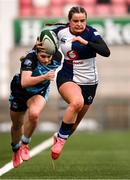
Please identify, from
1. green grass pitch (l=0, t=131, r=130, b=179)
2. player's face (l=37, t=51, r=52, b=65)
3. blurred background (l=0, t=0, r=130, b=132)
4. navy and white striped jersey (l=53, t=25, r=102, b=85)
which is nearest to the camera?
green grass pitch (l=0, t=131, r=130, b=179)

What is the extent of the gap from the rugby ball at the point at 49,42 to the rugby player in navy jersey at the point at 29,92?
0.06m

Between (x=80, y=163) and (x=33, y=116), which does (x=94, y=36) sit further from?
(x=80, y=163)

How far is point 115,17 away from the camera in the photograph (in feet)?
109

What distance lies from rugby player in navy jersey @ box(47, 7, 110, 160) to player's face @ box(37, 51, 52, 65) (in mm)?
197

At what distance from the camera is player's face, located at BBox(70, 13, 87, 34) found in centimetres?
1154

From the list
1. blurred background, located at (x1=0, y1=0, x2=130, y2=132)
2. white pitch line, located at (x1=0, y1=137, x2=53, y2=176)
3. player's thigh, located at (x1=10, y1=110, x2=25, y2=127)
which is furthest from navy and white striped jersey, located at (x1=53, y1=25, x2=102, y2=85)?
blurred background, located at (x1=0, y1=0, x2=130, y2=132)

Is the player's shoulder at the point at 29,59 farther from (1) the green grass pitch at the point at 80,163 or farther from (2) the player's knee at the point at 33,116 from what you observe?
(1) the green grass pitch at the point at 80,163

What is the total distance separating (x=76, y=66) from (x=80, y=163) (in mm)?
1487

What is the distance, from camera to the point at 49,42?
11836 mm

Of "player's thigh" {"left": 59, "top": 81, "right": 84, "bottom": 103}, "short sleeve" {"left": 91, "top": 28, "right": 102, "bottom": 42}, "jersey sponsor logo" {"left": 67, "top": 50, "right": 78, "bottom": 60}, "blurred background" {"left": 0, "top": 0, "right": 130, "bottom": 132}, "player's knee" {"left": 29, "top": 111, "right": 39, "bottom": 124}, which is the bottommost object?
"blurred background" {"left": 0, "top": 0, "right": 130, "bottom": 132}

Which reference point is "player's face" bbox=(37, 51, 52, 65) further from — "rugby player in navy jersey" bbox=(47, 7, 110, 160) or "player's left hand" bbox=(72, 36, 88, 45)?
"player's left hand" bbox=(72, 36, 88, 45)

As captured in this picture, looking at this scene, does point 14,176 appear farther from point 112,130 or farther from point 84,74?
point 112,130

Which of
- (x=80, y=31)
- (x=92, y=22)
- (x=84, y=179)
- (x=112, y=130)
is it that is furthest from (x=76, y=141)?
(x=92, y=22)

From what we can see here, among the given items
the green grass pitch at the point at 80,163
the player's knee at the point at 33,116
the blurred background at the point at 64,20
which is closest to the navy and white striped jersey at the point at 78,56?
the player's knee at the point at 33,116
